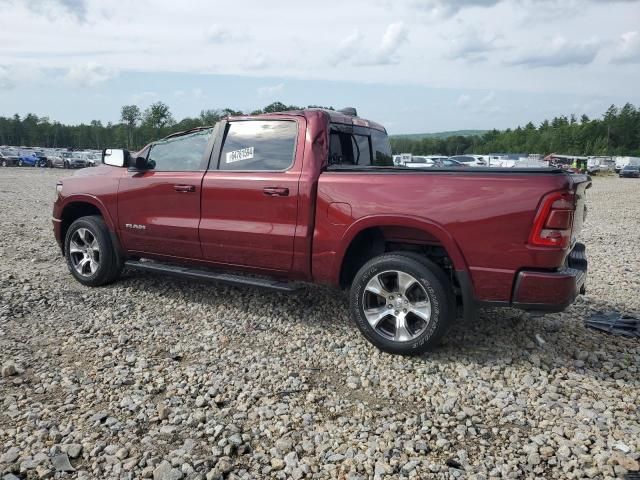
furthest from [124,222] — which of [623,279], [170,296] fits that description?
[623,279]

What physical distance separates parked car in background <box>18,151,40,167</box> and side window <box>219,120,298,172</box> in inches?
2035

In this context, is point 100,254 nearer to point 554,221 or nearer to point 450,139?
point 554,221

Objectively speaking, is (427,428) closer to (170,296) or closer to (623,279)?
(170,296)

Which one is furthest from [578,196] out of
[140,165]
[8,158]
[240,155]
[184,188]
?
[8,158]

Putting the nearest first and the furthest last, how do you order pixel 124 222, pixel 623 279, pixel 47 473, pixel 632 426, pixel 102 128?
1. pixel 47 473
2. pixel 632 426
3. pixel 124 222
4. pixel 623 279
5. pixel 102 128

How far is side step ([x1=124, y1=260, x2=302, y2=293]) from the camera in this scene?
4594 millimetres

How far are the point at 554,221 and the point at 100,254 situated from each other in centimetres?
443

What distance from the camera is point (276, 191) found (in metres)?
4.46

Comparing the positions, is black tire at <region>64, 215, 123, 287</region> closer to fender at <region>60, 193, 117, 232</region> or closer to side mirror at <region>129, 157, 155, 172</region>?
fender at <region>60, 193, 117, 232</region>

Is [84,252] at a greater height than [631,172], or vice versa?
[631,172]

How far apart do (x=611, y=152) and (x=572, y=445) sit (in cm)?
10192

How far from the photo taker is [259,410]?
332cm

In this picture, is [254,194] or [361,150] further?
[361,150]

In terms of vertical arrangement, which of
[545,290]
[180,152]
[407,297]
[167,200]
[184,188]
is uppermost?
[180,152]
